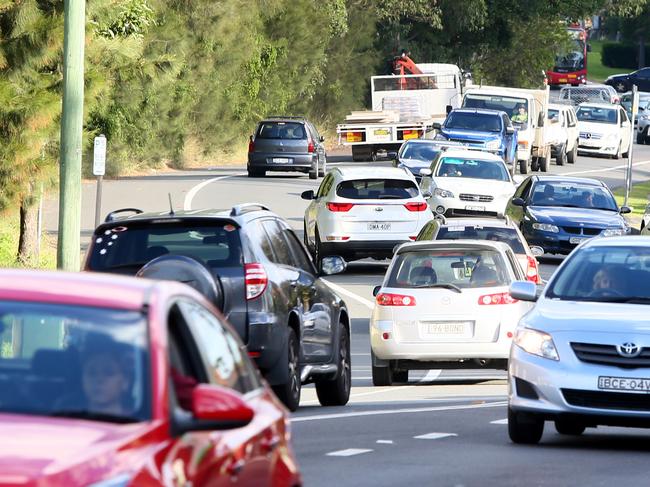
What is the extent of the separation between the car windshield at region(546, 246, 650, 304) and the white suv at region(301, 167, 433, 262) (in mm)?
15771

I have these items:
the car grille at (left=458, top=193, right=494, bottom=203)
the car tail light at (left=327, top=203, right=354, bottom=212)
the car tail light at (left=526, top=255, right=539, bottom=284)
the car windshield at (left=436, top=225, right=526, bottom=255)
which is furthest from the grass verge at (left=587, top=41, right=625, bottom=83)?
the car tail light at (left=526, top=255, right=539, bottom=284)

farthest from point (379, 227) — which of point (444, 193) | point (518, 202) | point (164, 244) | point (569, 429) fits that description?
point (164, 244)

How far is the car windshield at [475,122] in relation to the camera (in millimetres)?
47219

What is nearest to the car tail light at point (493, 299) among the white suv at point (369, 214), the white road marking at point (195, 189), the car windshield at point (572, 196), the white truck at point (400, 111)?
the white suv at point (369, 214)

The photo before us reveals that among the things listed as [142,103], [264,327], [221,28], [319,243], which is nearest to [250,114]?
[221,28]

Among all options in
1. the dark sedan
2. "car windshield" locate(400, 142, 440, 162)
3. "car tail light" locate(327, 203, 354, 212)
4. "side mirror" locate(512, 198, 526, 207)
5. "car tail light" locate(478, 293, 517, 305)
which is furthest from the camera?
"car windshield" locate(400, 142, 440, 162)

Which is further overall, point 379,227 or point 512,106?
point 512,106

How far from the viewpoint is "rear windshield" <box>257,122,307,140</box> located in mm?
50844

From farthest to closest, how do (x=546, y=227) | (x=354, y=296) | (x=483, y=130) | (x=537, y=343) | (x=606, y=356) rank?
(x=483, y=130) → (x=546, y=227) → (x=354, y=296) → (x=537, y=343) → (x=606, y=356)

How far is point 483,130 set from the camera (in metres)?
47.2

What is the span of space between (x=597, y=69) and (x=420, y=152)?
3652 inches

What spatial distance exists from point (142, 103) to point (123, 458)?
40.3 meters

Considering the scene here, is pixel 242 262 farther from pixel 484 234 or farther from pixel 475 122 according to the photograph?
pixel 475 122

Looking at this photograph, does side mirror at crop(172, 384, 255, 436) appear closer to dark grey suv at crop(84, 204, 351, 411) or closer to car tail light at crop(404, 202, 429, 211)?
dark grey suv at crop(84, 204, 351, 411)
